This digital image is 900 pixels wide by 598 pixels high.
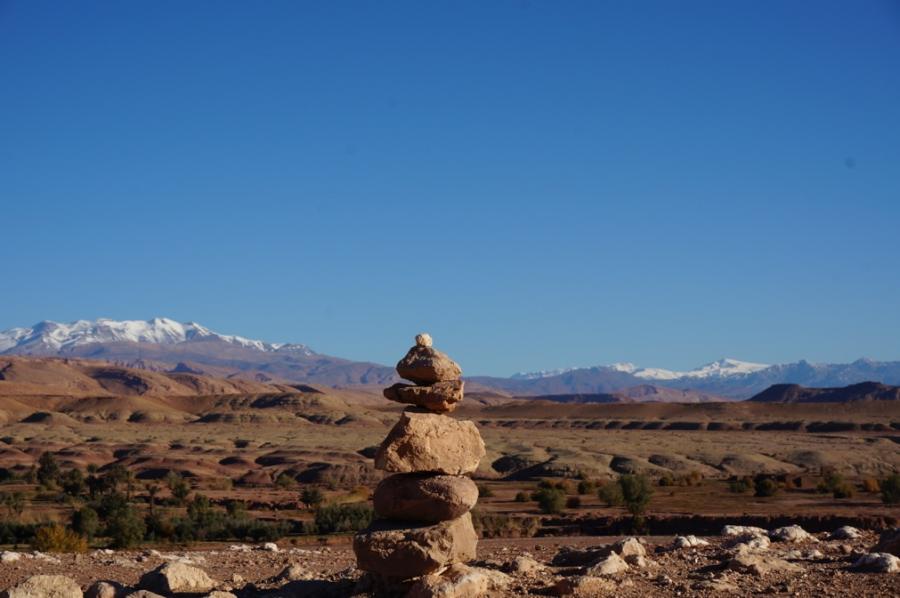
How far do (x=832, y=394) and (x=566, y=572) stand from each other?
568ft

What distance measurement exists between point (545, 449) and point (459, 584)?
6047cm

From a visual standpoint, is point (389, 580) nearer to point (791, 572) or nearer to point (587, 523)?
point (791, 572)

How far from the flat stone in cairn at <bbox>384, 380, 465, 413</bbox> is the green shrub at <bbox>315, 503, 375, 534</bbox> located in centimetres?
1804

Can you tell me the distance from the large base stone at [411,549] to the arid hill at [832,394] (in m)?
152

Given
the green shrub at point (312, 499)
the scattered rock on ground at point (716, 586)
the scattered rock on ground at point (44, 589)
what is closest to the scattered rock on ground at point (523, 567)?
the scattered rock on ground at point (716, 586)

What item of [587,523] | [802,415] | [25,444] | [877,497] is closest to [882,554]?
[587,523]

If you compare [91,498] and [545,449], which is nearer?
[91,498]

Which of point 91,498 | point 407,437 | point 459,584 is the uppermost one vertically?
point 407,437

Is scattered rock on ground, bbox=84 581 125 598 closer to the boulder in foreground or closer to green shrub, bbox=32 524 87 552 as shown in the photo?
the boulder in foreground

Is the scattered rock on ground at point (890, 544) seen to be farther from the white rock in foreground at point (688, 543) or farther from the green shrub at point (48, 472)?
the green shrub at point (48, 472)

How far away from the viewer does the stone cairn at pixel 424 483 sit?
15086 mm

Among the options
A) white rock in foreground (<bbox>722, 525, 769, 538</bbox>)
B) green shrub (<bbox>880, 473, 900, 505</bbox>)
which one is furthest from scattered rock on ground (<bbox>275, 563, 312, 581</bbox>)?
green shrub (<bbox>880, 473, 900, 505</bbox>)

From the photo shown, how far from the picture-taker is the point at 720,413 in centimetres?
11725

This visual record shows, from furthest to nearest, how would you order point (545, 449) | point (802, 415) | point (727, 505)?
point (802, 415), point (545, 449), point (727, 505)
